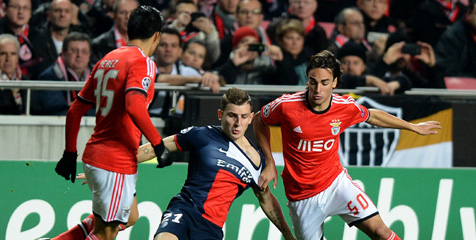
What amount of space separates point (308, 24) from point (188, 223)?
177 inches

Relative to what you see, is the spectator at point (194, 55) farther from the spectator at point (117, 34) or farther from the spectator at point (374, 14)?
the spectator at point (374, 14)

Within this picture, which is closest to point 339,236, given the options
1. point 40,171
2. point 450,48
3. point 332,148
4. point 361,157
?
point 361,157

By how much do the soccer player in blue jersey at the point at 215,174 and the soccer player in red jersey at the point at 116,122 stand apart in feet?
1.27

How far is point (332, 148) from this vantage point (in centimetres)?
547

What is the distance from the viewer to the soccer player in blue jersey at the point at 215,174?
495 centimetres

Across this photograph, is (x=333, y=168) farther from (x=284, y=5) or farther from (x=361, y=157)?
(x=284, y=5)

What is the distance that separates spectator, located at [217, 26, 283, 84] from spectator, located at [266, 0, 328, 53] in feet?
1.79

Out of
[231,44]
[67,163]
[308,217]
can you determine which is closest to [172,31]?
[231,44]

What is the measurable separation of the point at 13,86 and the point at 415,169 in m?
Result: 4.15

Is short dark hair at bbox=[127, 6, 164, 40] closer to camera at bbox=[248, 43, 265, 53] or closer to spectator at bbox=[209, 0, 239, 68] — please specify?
camera at bbox=[248, 43, 265, 53]

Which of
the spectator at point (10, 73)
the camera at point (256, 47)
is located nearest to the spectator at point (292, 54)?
the camera at point (256, 47)

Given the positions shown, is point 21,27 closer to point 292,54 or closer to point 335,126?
point 292,54

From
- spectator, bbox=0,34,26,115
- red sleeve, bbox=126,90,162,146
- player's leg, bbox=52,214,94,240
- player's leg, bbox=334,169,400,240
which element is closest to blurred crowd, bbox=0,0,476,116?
spectator, bbox=0,34,26,115

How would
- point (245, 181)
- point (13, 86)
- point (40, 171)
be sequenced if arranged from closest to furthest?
1. point (245, 181)
2. point (40, 171)
3. point (13, 86)
